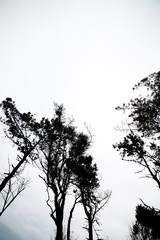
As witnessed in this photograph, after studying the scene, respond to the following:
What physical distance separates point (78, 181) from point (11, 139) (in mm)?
6366

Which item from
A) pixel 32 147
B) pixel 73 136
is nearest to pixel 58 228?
pixel 32 147

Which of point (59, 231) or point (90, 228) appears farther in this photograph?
point (90, 228)

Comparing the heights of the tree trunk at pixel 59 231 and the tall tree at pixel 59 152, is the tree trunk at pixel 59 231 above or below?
below

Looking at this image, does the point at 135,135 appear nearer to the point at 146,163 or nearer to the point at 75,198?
the point at 146,163

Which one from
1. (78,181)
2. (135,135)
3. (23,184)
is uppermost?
(135,135)

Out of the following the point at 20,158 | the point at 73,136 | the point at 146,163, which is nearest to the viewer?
the point at 146,163

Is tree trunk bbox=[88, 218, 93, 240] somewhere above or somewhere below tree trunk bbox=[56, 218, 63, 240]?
above

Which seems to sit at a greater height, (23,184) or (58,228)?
(23,184)

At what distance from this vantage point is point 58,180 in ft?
31.9

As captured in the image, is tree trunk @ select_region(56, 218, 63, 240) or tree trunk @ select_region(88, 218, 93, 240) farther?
tree trunk @ select_region(88, 218, 93, 240)

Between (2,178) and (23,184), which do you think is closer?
(2,178)

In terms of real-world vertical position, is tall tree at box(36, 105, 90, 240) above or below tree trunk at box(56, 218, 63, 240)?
above

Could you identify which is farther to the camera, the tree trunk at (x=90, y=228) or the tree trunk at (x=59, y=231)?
the tree trunk at (x=90, y=228)

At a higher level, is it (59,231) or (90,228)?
(90,228)
